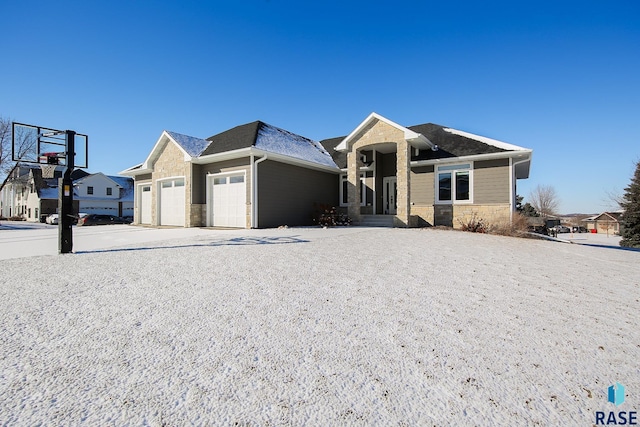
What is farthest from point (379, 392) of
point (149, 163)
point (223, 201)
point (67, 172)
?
point (149, 163)

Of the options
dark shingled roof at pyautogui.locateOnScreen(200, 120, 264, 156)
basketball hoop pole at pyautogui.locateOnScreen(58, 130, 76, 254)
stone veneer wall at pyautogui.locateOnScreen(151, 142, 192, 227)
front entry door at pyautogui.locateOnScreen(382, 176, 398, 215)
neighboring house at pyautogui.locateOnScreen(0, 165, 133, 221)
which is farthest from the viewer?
neighboring house at pyautogui.locateOnScreen(0, 165, 133, 221)

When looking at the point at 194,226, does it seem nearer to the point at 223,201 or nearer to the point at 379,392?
the point at 223,201

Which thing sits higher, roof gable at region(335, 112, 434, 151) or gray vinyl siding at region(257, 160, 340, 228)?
roof gable at region(335, 112, 434, 151)

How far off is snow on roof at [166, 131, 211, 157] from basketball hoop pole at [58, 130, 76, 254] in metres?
7.25

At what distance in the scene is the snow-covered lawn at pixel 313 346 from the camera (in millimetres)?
1792

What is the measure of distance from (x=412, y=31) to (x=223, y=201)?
430 inches

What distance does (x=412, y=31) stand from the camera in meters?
11.8

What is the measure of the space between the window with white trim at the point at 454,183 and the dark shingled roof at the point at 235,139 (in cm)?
894

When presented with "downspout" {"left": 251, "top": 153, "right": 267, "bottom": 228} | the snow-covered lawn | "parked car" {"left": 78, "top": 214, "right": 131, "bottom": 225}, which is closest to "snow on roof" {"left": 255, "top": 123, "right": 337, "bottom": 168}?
"downspout" {"left": 251, "top": 153, "right": 267, "bottom": 228}

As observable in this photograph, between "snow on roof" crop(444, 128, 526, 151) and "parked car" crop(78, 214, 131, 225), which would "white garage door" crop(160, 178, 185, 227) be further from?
"snow on roof" crop(444, 128, 526, 151)

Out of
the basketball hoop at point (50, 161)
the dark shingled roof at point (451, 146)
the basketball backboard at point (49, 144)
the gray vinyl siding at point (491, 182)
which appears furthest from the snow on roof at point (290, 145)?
the gray vinyl siding at point (491, 182)

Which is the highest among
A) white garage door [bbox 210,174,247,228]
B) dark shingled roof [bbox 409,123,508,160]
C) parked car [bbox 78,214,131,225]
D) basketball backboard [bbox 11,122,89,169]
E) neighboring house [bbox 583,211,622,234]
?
dark shingled roof [bbox 409,123,508,160]

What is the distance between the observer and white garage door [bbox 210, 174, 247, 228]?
1323 centimetres

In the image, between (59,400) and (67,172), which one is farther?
(67,172)
